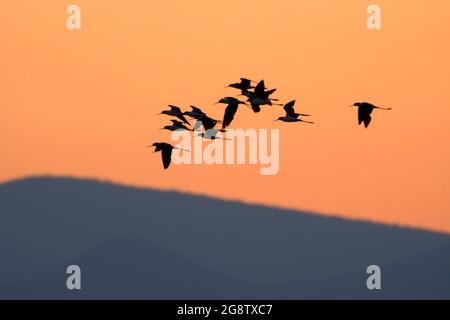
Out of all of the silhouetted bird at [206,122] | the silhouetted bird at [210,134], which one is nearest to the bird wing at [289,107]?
the silhouetted bird at [206,122]

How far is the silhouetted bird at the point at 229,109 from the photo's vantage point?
107ft

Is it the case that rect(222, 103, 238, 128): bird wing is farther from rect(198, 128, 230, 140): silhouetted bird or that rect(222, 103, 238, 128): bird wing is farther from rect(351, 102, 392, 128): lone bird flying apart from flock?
rect(351, 102, 392, 128): lone bird flying apart from flock

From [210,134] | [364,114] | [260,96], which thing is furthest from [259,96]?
[364,114]

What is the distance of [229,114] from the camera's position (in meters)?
32.8

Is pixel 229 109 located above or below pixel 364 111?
above

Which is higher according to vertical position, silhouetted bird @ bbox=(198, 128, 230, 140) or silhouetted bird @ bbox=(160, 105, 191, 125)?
silhouetted bird @ bbox=(160, 105, 191, 125)

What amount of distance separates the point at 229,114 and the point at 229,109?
0.29m

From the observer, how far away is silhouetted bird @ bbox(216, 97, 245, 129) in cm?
3262

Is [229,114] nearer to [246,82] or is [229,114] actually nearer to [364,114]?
[246,82]

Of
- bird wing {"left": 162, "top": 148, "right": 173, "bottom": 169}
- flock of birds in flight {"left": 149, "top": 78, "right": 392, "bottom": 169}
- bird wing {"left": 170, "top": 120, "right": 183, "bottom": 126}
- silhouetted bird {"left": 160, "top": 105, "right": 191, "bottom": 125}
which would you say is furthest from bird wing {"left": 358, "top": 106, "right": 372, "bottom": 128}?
bird wing {"left": 162, "top": 148, "right": 173, "bottom": 169}

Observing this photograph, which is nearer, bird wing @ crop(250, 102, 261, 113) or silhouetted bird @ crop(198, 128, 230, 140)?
silhouetted bird @ crop(198, 128, 230, 140)

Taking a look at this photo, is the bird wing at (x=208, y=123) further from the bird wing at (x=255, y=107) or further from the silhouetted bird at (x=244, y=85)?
the bird wing at (x=255, y=107)
